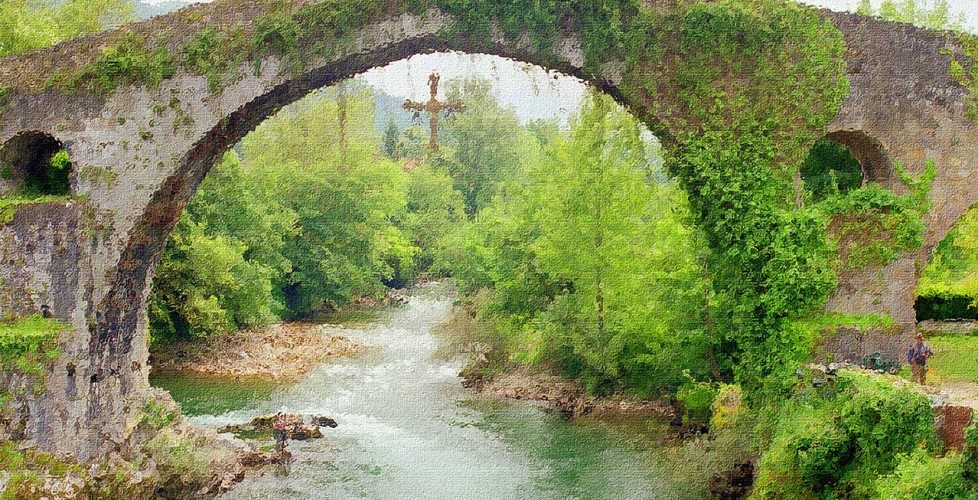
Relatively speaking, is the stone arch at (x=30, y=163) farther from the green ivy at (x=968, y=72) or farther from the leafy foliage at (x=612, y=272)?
the green ivy at (x=968, y=72)

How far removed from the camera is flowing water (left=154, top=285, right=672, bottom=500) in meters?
13.7

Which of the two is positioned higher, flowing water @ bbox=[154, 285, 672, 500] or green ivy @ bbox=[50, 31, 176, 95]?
green ivy @ bbox=[50, 31, 176, 95]

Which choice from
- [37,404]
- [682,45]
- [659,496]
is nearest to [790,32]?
[682,45]

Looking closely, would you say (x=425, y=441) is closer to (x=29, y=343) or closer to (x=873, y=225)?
(x=29, y=343)

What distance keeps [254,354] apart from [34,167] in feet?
37.0

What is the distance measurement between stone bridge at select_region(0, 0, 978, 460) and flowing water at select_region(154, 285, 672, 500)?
3.56m

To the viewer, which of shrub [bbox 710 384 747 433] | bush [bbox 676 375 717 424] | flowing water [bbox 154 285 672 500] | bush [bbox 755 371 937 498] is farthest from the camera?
bush [bbox 676 375 717 424]

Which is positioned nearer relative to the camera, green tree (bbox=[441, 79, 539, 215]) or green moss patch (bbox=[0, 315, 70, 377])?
green moss patch (bbox=[0, 315, 70, 377])

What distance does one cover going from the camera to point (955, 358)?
13.0m

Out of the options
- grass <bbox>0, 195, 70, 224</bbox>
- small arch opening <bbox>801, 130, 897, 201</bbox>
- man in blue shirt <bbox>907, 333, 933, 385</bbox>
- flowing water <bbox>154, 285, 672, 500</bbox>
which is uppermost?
small arch opening <bbox>801, 130, 897, 201</bbox>

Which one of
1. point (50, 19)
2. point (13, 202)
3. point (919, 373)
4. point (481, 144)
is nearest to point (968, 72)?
point (919, 373)

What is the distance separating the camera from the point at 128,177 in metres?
12.3

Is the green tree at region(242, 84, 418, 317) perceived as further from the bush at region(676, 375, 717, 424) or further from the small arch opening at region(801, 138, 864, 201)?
the small arch opening at region(801, 138, 864, 201)

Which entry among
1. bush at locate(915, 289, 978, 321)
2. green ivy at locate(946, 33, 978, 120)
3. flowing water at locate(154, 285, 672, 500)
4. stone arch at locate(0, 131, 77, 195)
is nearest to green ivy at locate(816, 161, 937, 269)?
green ivy at locate(946, 33, 978, 120)
